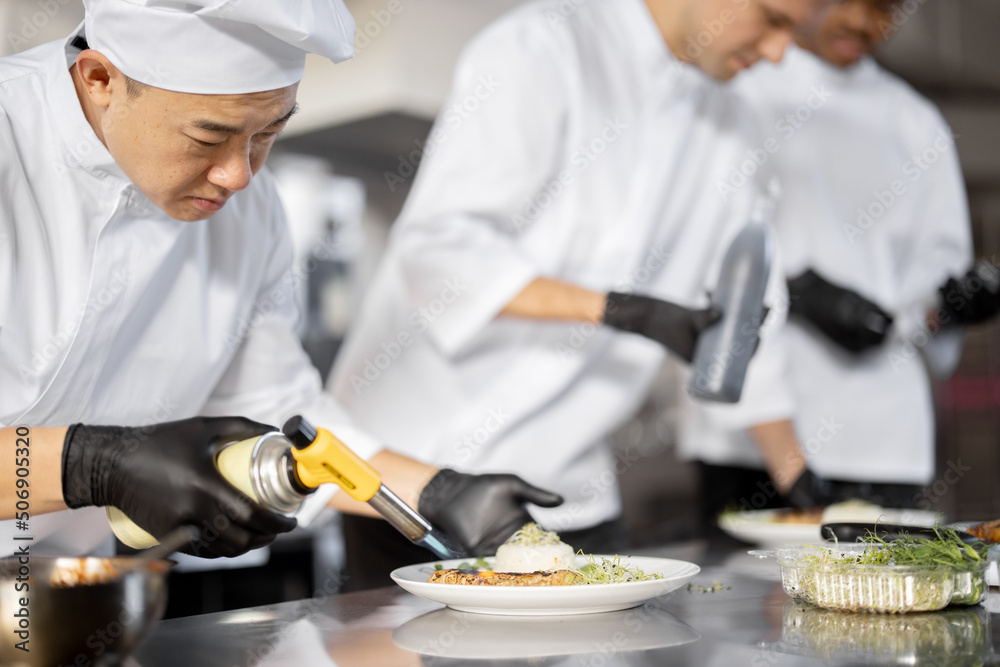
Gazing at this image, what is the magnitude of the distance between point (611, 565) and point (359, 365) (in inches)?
38.8

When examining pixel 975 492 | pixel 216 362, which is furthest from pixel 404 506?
pixel 975 492

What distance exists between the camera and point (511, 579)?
97cm

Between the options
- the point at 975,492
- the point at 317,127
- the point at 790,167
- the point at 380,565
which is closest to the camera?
the point at 380,565

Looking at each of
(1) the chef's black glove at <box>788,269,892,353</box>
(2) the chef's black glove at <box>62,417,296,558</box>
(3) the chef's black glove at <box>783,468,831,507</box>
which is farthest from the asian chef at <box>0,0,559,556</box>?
(1) the chef's black glove at <box>788,269,892,353</box>

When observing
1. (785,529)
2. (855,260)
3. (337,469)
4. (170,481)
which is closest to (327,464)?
(337,469)

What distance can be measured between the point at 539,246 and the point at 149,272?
32.9 inches

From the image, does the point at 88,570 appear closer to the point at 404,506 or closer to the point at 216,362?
the point at 404,506

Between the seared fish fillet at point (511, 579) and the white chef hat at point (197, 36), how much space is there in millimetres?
615

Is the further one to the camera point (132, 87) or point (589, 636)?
point (132, 87)

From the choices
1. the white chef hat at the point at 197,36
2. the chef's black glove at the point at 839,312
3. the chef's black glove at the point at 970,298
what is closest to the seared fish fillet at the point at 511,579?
the white chef hat at the point at 197,36

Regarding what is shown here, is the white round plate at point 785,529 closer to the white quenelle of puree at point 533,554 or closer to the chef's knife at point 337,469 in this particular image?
the white quenelle of puree at point 533,554

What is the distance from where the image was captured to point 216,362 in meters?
1.39

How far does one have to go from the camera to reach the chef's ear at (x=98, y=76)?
1092 millimetres

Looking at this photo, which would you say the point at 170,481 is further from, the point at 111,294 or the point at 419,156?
the point at 419,156
